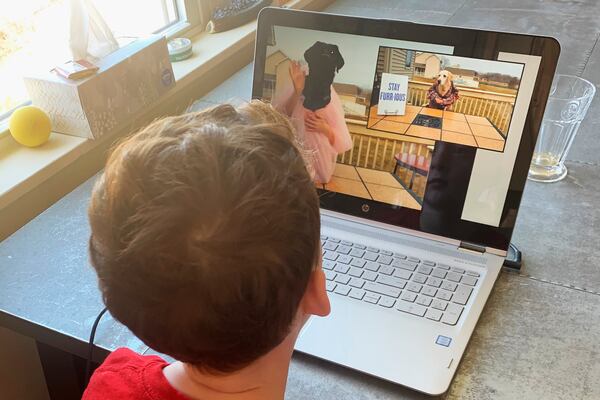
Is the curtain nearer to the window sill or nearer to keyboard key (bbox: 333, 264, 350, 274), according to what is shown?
the window sill

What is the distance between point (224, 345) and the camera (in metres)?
0.48

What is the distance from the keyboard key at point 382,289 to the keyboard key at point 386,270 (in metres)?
0.03

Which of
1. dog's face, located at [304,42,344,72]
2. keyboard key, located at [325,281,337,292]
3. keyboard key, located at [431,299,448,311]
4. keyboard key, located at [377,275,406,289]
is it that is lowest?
keyboard key, located at [325,281,337,292]

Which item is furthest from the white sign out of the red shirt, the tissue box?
the tissue box

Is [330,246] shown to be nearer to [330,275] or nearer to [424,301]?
[330,275]

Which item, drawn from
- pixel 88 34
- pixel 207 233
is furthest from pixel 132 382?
pixel 88 34

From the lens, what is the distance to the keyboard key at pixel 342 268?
2.69ft

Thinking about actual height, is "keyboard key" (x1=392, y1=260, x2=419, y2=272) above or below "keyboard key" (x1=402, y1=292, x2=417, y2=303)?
below

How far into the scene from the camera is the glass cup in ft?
3.39

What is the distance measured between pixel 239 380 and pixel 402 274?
33 cm

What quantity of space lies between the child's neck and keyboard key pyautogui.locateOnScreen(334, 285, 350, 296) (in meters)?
0.21

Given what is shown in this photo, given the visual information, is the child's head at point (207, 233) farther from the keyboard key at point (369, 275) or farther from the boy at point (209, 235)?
the keyboard key at point (369, 275)

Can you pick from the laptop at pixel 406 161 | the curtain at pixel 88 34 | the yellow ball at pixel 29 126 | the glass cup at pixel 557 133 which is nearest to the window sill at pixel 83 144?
the yellow ball at pixel 29 126

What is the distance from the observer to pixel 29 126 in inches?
43.0
